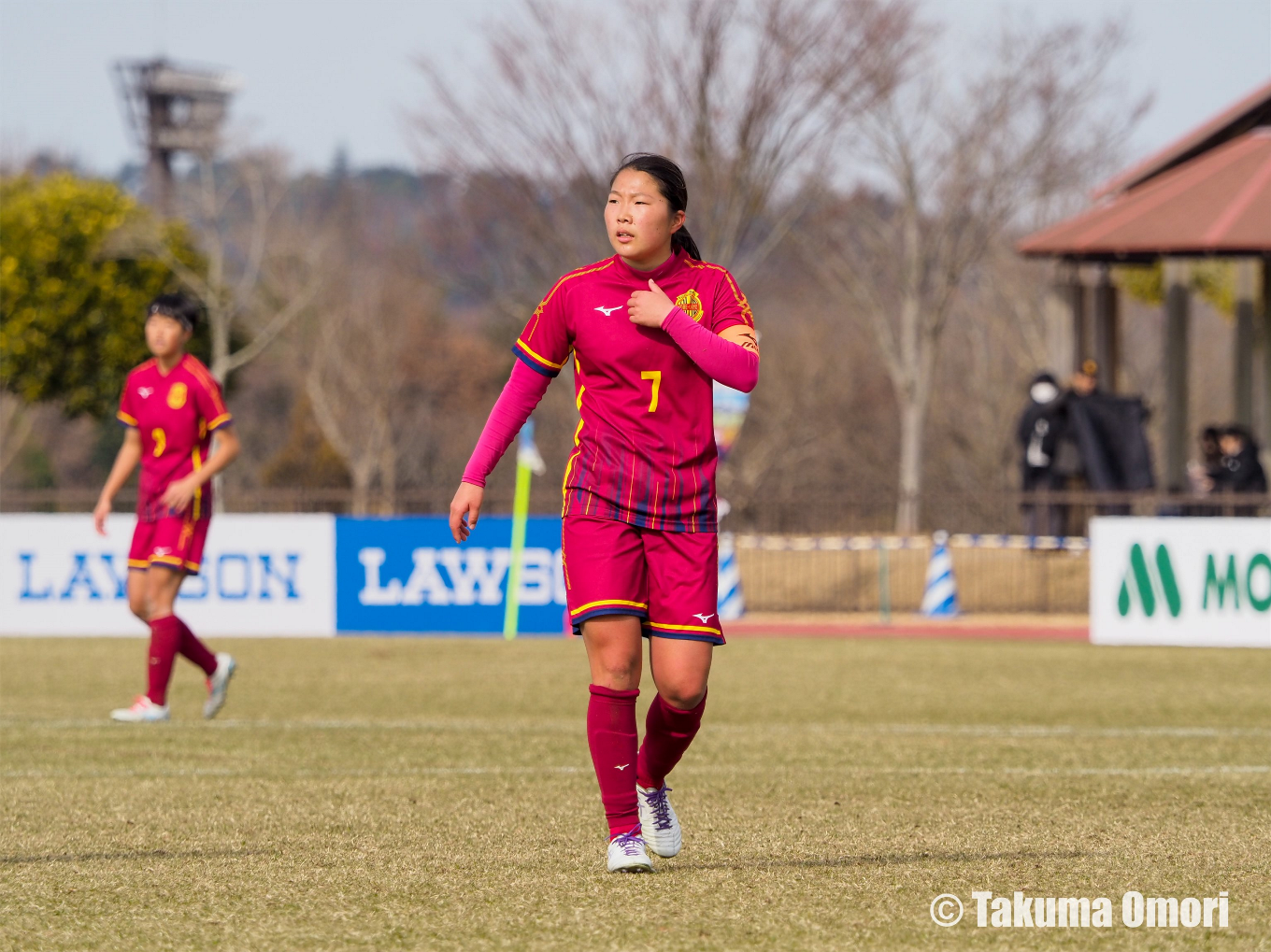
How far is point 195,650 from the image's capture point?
10109 millimetres

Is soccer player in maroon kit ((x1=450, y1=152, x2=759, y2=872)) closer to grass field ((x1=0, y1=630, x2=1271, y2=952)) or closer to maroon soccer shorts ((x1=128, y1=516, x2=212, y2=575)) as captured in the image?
grass field ((x1=0, y1=630, x2=1271, y2=952))

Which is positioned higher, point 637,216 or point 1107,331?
point 1107,331

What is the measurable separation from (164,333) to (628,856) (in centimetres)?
529

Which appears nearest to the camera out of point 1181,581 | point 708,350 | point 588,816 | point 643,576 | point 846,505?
point 708,350

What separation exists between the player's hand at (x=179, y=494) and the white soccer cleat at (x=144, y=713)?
118 cm

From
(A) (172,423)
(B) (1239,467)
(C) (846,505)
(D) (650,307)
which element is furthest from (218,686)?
(B) (1239,467)

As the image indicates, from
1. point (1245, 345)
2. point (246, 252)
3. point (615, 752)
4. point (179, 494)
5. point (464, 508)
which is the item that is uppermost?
point (246, 252)

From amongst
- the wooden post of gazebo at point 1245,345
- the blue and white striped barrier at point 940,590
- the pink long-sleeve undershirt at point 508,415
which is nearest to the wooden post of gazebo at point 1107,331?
the wooden post of gazebo at point 1245,345

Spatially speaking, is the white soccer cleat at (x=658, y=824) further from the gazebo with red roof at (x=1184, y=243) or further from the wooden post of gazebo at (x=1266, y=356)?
the wooden post of gazebo at (x=1266, y=356)

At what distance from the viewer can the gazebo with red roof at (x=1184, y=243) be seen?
22.6m

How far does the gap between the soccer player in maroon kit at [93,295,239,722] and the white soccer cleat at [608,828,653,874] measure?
4935 millimetres

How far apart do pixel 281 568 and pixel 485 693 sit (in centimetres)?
583

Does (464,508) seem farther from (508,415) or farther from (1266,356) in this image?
(1266,356)

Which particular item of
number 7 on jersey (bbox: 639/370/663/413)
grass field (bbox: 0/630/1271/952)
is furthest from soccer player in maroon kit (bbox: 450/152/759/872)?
grass field (bbox: 0/630/1271/952)
